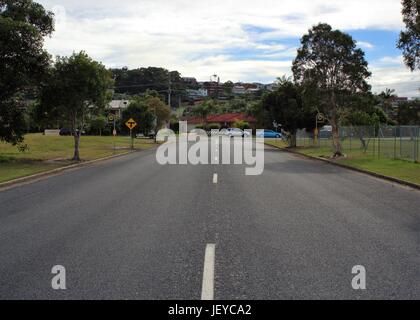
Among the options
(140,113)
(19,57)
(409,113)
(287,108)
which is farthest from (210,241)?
(409,113)

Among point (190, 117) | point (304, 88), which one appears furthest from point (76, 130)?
point (190, 117)

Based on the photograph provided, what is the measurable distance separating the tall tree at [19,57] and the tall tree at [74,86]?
86 cm

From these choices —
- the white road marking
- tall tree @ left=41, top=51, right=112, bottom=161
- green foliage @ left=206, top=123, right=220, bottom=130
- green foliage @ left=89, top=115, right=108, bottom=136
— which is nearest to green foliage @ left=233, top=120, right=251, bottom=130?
green foliage @ left=206, top=123, right=220, bottom=130

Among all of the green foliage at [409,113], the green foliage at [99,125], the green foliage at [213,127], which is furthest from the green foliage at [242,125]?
the green foliage at [99,125]

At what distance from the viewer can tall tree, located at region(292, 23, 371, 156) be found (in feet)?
109

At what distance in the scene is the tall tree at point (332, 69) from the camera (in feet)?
109

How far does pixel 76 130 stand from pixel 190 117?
11068 centimetres

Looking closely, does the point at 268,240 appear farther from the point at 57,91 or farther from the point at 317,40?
the point at 317,40

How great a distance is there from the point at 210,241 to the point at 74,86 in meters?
22.1

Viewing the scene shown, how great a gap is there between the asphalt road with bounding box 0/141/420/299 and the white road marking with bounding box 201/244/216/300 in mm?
70

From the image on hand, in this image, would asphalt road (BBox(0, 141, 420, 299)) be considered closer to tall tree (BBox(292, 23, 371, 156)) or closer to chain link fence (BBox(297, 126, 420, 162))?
chain link fence (BBox(297, 126, 420, 162))

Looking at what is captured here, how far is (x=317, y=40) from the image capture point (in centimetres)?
3403

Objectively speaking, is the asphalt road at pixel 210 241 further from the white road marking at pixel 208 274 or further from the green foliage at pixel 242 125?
the green foliage at pixel 242 125

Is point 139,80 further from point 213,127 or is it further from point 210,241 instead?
point 210,241
